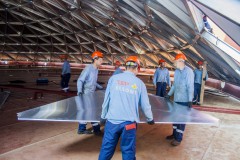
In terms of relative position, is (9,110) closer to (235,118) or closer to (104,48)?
(235,118)

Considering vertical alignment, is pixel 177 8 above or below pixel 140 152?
above

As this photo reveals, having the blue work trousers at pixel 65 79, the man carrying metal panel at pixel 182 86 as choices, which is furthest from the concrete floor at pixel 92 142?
the blue work trousers at pixel 65 79

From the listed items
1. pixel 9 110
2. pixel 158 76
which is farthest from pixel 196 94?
pixel 9 110

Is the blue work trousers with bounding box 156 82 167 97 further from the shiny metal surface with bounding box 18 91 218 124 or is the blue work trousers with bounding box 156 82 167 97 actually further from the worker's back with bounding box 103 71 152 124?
the worker's back with bounding box 103 71 152 124

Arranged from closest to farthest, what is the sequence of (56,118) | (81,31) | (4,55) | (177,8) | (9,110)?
(56,118) < (177,8) < (9,110) < (81,31) < (4,55)

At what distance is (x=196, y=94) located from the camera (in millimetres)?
10508

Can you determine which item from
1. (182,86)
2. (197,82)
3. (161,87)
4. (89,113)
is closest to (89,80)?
(89,113)

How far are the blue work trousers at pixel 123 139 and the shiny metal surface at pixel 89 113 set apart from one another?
24.7 inches

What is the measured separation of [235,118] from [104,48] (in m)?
21.7

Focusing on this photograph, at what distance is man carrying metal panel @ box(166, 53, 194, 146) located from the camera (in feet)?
17.3

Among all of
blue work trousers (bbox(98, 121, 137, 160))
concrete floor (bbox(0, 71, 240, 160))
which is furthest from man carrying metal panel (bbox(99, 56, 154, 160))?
concrete floor (bbox(0, 71, 240, 160))

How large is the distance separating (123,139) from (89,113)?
136 cm

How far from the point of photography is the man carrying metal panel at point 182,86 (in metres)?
5.27

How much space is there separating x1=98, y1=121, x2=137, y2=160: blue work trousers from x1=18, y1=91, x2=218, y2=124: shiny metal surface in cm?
63
